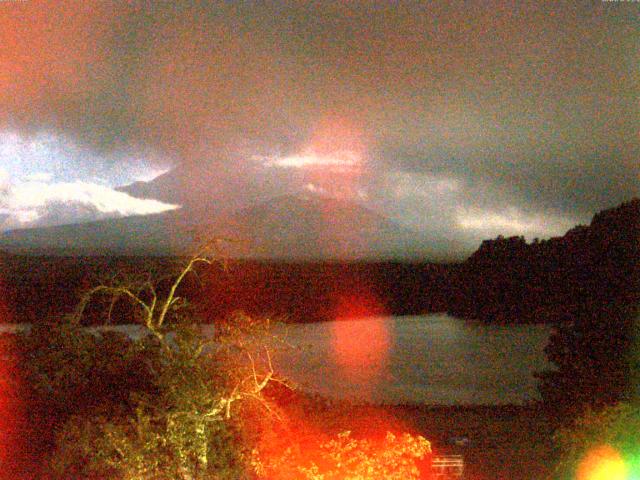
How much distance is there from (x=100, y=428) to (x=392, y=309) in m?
15.8

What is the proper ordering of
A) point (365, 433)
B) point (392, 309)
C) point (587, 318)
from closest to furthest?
point (365, 433)
point (587, 318)
point (392, 309)

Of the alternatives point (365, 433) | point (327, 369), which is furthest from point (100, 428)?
point (327, 369)

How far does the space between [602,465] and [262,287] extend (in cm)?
933

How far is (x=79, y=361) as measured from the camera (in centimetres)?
932

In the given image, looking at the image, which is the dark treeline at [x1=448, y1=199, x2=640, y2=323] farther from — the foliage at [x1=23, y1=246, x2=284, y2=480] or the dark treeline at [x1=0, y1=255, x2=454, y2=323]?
the foliage at [x1=23, y1=246, x2=284, y2=480]

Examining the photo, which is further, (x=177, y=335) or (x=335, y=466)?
(x=177, y=335)

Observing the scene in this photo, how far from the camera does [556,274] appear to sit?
1853cm

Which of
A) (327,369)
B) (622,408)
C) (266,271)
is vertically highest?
(266,271)

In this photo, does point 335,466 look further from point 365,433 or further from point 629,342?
point 629,342

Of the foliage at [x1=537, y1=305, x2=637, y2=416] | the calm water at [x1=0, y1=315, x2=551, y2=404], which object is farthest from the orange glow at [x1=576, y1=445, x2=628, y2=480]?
the calm water at [x1=0, y1=315, x2=551, y2=404]

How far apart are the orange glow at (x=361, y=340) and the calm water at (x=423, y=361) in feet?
0.09

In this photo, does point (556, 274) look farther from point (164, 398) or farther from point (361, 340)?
point (164, 398)

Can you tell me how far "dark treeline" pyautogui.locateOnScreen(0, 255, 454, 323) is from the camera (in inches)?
387

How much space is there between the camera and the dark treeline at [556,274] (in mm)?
15469
